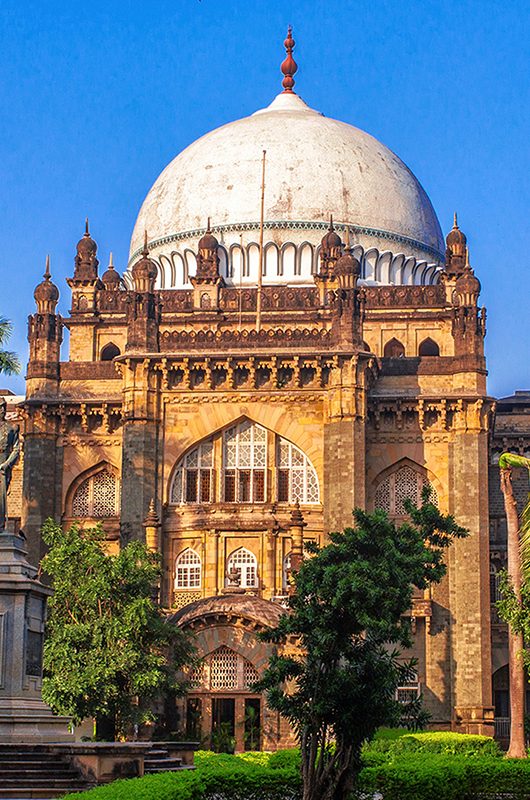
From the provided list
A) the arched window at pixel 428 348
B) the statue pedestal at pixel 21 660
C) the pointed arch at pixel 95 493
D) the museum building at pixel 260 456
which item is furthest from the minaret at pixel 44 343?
the statue pedestal at pixel 21 660

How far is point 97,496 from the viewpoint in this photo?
4984 cm

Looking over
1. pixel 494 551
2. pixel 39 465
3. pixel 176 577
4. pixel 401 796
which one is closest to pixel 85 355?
pixel 39 465

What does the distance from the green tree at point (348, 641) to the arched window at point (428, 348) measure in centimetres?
2630

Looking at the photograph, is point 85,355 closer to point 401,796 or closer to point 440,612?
point 440,612

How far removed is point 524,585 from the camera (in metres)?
38.0

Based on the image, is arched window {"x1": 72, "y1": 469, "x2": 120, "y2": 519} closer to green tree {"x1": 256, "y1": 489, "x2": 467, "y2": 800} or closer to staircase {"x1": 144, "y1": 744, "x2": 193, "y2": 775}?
green tree {"x1": 256, "y1": 489, "x2": 467, "y2": 800}

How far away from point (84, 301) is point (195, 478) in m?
12.0

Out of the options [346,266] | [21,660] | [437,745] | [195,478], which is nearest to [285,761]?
[21,660]

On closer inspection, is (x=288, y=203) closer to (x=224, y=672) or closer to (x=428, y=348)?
(x=428, y=348)

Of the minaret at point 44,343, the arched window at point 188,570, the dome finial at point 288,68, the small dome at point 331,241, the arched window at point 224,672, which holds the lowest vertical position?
the arched window at point 224,672

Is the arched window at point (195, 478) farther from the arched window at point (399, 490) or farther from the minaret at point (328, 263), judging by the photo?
the minaret at point (328, 263)

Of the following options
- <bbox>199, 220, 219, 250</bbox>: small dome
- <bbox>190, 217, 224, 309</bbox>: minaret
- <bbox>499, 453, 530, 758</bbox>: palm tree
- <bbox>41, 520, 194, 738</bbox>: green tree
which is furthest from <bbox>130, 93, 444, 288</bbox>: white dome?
<bbox>41, 520, 194, 738</bbox>: green tree

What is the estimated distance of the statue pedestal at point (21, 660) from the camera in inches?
945

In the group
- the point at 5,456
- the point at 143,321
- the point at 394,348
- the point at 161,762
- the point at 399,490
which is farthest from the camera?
the point at 394,348
